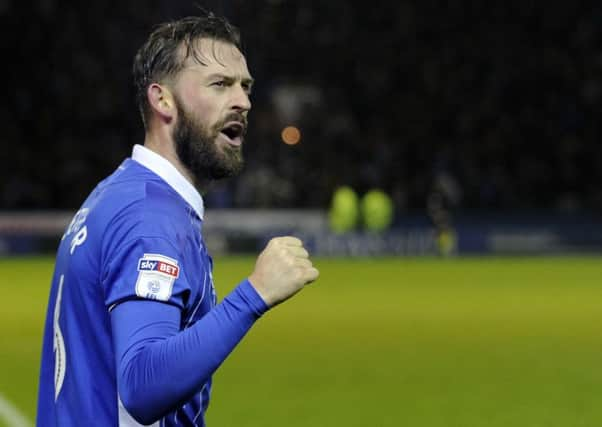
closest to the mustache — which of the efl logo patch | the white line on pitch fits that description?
the efl logo patch

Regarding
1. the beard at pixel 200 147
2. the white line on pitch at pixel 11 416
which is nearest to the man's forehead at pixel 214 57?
the beard at pixel 200 147

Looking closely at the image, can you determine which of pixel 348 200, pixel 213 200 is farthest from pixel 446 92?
pixel 213 200

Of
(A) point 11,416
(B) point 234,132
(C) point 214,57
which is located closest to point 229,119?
(B) point 234,132

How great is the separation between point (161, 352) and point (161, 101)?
811mm

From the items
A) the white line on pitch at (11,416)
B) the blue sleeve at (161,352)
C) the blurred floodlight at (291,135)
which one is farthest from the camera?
the blurred floodlight at (291,135)

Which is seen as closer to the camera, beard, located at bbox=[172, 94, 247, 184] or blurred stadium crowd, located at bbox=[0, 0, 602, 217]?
beard, located at bbox=[172, 94, 247, 184]

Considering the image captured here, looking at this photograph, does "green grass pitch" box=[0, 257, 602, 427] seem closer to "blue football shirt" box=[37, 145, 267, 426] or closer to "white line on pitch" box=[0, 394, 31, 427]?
"white line on pitch" box=[0, 394, 31, 427]

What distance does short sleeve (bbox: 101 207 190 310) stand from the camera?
3031 millimetres

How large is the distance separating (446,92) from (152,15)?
9.24 m

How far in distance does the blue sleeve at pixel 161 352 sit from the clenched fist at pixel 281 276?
136mm

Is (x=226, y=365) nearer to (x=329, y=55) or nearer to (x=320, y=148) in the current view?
(x=320, y=148)

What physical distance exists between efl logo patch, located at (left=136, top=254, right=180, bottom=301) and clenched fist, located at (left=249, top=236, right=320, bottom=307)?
0.26m

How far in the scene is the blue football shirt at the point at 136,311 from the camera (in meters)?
3.02

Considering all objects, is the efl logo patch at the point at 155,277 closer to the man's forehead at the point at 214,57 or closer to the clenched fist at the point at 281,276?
the clenched fist at the point at 281,276
